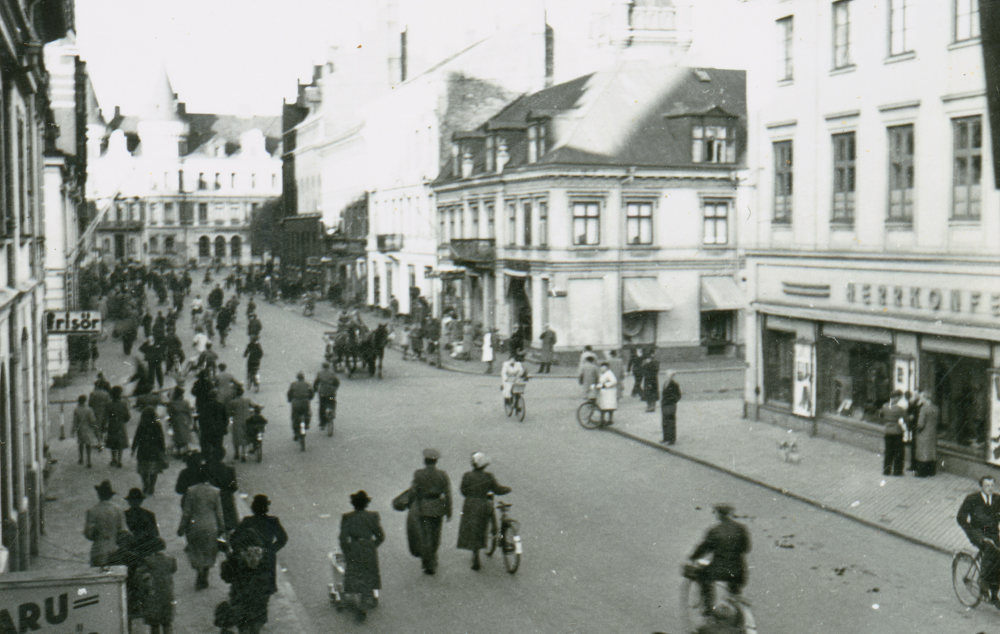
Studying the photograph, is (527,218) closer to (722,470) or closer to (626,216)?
(626,216)

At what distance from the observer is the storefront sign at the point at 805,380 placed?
22750 mm

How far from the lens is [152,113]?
109 meters

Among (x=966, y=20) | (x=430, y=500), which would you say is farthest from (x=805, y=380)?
(x=430, y=500)

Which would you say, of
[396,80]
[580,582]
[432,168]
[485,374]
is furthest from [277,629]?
[396,80]

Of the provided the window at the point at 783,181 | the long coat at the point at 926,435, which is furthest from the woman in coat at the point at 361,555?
the window at the point at 783,181

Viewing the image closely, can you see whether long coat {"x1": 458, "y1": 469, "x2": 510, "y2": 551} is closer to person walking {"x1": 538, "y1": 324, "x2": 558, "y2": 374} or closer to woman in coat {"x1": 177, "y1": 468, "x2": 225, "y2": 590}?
woman in coat {"x1": 177, "y1": 468, "x2": 225, "y2": 590}

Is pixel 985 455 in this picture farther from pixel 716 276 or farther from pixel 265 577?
pixel 716 276

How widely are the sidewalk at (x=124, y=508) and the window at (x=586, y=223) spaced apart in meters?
15.8

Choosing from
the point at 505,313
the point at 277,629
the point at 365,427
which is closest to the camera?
the point at 277,629

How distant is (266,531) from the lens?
10.8 meters

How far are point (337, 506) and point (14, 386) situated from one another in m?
4.96

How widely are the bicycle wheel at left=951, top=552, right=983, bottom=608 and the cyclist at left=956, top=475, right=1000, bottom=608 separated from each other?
113mm

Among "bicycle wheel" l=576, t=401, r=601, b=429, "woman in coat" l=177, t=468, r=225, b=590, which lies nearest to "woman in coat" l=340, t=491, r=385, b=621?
"woman in coat" l=177, t=468, r=225, b=590

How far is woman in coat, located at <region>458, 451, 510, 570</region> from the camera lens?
43.1 ft
